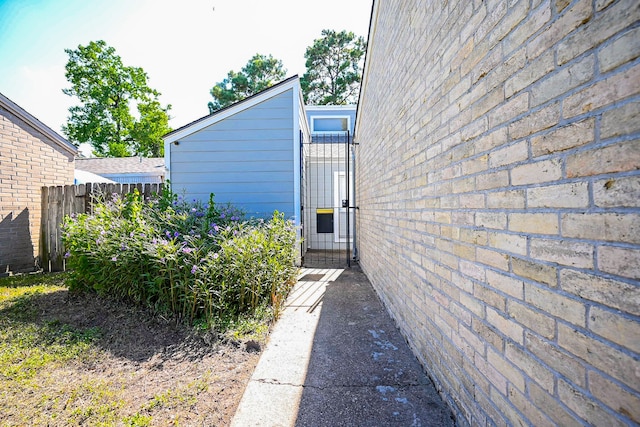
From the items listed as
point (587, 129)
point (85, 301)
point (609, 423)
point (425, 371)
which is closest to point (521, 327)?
point (609, 423)

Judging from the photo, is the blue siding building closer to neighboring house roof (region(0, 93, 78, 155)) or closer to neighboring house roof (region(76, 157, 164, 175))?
neighboring house roof (region(0, 93, 78, 155))

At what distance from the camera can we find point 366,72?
532 cm

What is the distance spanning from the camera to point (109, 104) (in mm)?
19953

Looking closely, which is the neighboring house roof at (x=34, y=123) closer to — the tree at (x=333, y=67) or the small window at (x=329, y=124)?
the small window at (x=329, y=124)

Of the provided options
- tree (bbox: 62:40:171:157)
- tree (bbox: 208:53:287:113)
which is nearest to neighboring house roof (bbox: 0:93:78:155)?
tree (bbox: 62:40:171:157)

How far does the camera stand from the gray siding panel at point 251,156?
19.2 ft

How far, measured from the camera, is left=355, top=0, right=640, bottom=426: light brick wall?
2.61 feet

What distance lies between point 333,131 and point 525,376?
1162 cm

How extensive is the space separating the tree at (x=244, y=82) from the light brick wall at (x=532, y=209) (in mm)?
21522

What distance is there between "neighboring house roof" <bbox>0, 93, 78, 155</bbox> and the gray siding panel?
3.23 m

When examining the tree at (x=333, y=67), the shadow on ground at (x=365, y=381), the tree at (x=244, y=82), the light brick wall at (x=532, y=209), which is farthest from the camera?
the tree at (x=244, y=82)

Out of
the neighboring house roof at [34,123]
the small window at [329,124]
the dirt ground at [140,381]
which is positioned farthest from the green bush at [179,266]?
the small window at [329,124]

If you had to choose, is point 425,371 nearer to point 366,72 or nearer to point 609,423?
point 609,423

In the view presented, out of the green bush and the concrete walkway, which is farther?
the green bush
